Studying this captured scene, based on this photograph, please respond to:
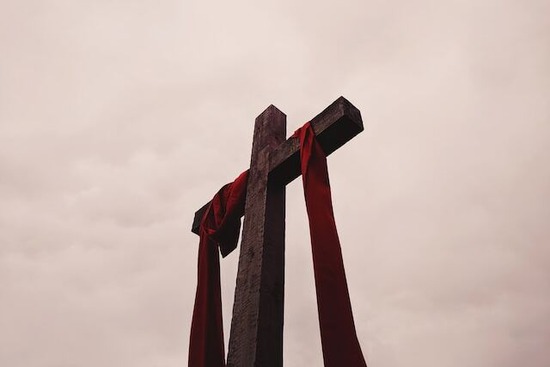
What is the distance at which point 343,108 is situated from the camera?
270 cm

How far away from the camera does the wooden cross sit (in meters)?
2.13

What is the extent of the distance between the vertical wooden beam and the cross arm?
91 millimetres

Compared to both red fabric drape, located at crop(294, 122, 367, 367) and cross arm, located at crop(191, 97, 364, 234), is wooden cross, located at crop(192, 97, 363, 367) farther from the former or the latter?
red fabric drape, located at crop(294, 122, 367, 367)

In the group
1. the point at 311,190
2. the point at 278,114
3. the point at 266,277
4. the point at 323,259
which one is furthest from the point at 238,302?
the point at 278,114

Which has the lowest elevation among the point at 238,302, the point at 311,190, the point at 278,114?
the point at 238,302

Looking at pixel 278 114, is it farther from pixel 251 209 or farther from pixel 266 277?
pixel 266 277

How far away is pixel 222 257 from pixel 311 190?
45.1 inches

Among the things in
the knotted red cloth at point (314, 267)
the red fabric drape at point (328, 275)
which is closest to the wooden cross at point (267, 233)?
the knotted red cloth at point (314, 267)

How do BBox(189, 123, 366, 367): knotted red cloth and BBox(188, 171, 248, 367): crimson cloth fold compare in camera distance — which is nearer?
BBox(189, 123, 366, 367): knotted red cloth

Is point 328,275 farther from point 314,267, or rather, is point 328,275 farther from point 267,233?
point 267,233

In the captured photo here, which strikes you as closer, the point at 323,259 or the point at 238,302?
the point at 323,259

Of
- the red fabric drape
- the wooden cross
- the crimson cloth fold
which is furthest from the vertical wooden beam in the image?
the red fabric drape

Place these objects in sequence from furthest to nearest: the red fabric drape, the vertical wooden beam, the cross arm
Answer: the cross arm
the vertical wooden beam
the red fabric drape

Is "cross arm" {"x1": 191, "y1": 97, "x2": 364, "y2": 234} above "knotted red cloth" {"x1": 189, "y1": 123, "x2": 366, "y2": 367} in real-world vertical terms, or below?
above
